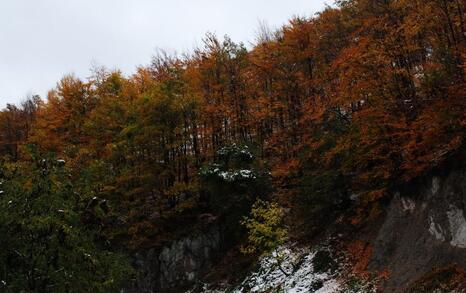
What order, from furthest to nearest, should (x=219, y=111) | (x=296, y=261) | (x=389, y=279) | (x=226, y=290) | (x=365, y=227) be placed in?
1. (x=219, y=111)
2. (x=226, y=290)
3. (x=296, y=261)
4. (x=365, y=227)
5. (x=389, y=279)

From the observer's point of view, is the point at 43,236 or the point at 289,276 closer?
the point at 43,236

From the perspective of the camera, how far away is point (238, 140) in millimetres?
31734

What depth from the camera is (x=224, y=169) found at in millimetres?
27547

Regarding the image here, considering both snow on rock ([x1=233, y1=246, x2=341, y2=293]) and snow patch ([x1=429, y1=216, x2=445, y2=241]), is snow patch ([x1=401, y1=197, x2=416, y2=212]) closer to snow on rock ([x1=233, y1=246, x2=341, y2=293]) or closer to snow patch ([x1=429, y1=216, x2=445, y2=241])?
snow patch ([x1=429, y1=216, x2=445, y2=241])

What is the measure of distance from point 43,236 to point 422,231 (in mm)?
14039

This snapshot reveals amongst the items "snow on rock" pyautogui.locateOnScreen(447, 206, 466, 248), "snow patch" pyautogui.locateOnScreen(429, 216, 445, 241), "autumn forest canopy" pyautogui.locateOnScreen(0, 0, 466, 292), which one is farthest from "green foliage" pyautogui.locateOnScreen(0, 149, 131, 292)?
"snow on rock" pyautogui.locateOnScreen(447, 206, 466, 248)

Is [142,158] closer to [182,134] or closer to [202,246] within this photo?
[182,134]

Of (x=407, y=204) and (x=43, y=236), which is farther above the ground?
(x=43, y=236)

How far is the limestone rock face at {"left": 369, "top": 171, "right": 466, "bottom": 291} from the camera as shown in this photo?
16141 mm

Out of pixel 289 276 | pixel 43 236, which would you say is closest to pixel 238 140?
pixel 289 276

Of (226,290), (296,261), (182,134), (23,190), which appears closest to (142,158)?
(182,134)

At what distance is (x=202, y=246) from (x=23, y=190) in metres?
15.9

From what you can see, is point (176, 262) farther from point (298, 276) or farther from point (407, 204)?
point (407, 204)

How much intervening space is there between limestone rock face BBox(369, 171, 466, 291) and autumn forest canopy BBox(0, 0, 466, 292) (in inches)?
34.9
